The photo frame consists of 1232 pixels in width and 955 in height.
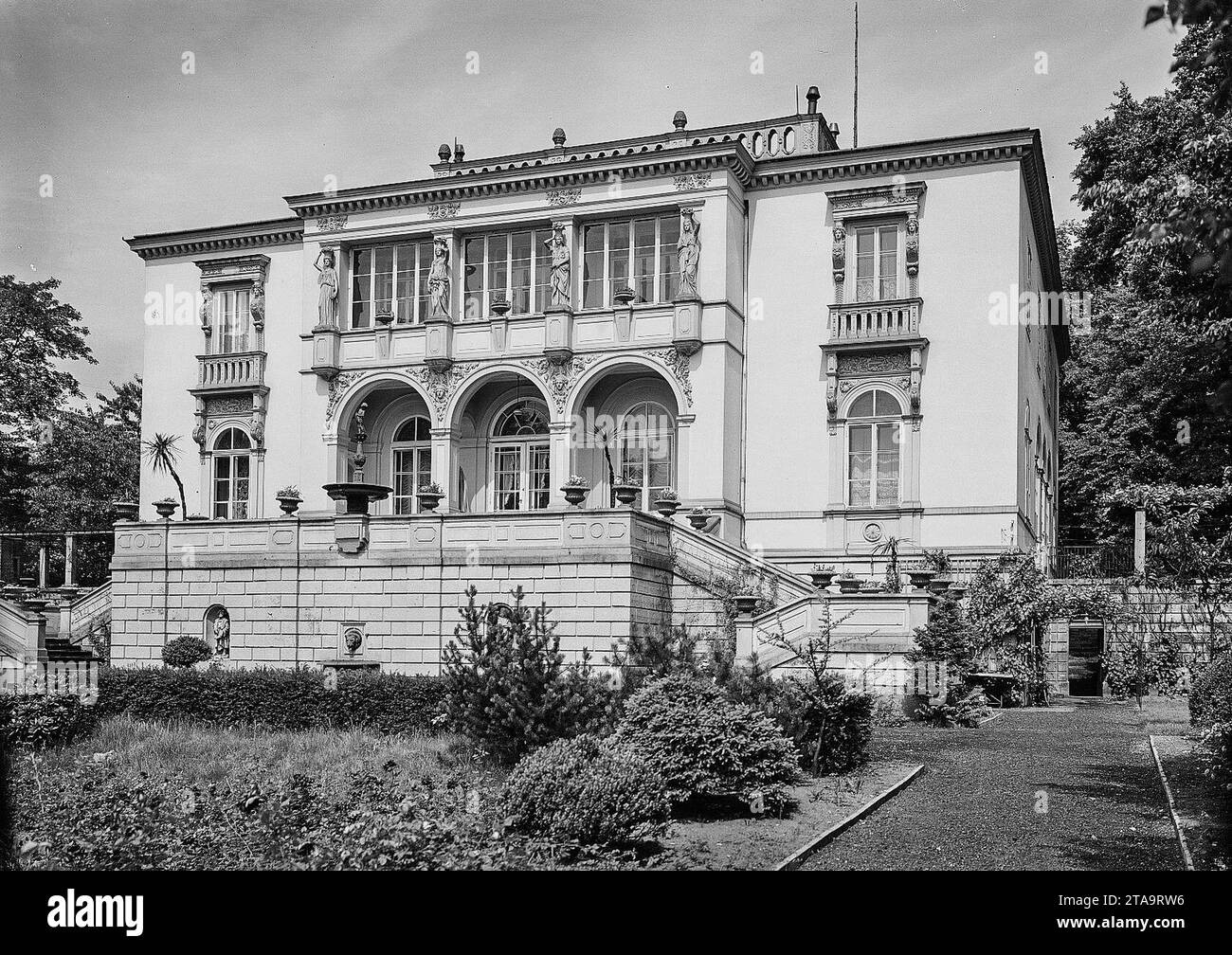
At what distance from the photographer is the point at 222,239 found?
3691 centimetres

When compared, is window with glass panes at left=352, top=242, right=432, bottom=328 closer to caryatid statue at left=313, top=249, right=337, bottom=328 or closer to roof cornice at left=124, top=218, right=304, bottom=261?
caryatid statue at left=313, top=249, right=337, bottom=328

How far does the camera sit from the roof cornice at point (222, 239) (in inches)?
1432

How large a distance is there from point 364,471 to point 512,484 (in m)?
4.23

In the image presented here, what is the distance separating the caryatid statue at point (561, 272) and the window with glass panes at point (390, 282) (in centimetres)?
391

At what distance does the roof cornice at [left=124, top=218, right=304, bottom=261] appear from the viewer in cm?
3638

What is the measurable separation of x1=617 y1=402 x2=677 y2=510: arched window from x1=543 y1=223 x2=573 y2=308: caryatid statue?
3.45m

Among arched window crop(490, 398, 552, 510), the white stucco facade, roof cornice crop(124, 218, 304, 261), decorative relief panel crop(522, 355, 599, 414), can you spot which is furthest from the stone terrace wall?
roof cornice crop(124, 218, 304, 261)

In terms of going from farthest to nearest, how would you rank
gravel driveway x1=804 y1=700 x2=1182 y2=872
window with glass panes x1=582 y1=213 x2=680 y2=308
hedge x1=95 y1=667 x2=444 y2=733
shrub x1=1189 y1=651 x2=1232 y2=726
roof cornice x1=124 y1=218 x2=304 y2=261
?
roof cornice x1=124 y1=218 x2=304 y2=261 < window with glass panes x1=582 y1=213 x2=680 y2=308 < hedge x1=95 y1=667 x2=444 y2=733 < shrub x1=1189 y1=651 x2=1232 y2=726 < gravel driveway x1=804 y1=700 x2=1182 y2=872

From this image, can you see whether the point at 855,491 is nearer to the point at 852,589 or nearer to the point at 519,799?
the point at 852,589

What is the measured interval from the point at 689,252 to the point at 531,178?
4.63 metres

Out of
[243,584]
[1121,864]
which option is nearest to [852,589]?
[243,584]

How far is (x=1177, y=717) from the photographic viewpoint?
22203 millimetres
